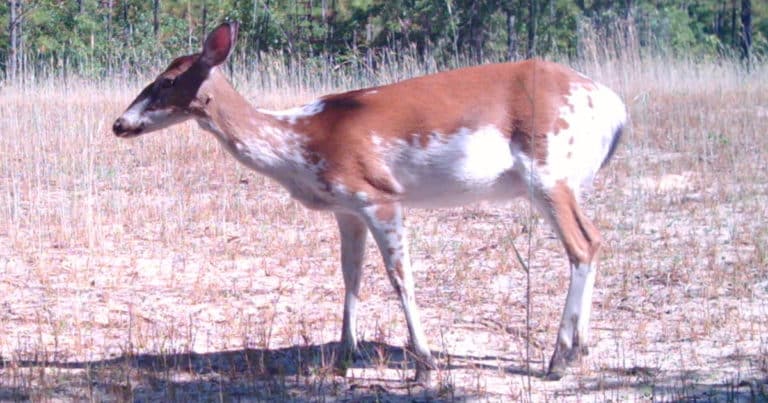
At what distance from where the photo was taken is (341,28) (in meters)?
28.3

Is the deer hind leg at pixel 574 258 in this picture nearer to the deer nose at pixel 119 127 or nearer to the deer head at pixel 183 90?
the deer head at pixel 183 90

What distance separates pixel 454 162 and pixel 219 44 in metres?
1.42

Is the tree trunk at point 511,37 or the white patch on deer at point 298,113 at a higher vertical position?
the tree trunk at point 511,37

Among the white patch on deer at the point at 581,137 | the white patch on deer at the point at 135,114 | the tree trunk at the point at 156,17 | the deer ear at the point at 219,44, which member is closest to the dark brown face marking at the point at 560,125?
the white patch on deer at the point at 581,137

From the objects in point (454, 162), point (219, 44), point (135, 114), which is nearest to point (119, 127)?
point (135, 114)

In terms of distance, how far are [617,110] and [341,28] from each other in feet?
73.9

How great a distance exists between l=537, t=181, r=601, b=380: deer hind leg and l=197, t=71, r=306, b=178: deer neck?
4.52 feet

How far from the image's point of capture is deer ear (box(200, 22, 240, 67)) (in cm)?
595

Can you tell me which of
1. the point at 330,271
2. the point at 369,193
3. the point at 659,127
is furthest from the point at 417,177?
the point at 659,127

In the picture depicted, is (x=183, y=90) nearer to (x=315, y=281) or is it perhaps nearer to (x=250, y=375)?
(x=250, y=375)

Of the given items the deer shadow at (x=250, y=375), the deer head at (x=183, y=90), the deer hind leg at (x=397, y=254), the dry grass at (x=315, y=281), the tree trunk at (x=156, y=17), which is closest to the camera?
the deer shadow at (x=250, y=375)

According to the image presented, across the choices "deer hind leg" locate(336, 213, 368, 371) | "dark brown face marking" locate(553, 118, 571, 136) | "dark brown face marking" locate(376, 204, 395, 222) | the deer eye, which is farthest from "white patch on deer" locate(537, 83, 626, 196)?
the deer eye

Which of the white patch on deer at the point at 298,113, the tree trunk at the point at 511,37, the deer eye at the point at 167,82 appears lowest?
the white patch on deer at the point at 298,113

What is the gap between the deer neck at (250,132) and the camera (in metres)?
5.91
